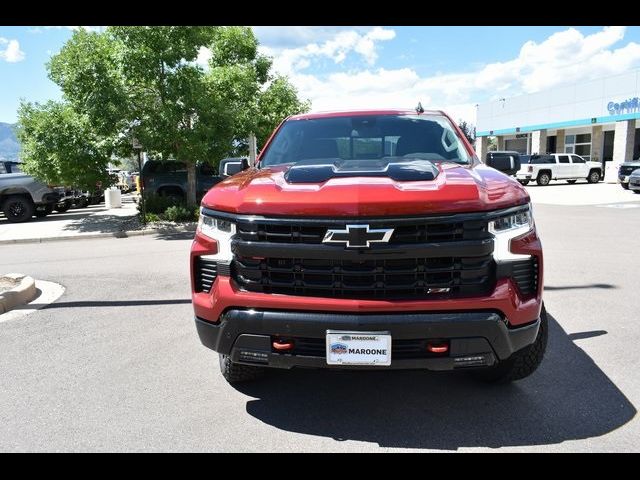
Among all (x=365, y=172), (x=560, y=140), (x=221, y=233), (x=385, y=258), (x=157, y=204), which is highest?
(x=365, y=172)

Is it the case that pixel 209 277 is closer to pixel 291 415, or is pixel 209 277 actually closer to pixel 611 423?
pixel 291 415

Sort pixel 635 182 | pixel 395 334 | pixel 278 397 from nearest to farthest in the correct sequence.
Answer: pixel 395 334 → pixel 278 397 → pixel 635 182

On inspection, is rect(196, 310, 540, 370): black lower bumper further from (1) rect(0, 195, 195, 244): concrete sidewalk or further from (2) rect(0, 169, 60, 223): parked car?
(2) rect(0, 169, 60, 223): parked car

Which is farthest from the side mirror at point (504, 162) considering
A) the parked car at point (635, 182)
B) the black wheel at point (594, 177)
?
the black wheel at point (594, 177)

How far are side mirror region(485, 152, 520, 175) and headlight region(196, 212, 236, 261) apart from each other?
254 cm

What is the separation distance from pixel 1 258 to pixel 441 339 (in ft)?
32.3

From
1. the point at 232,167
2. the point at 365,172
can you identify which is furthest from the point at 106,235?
the point at 365,172

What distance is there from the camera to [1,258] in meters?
10.0

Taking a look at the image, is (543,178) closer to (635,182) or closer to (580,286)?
(635,182)

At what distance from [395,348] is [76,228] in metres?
13.4

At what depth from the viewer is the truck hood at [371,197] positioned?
9.01 feet

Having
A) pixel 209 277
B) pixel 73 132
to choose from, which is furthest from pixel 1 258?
pixel 209 277

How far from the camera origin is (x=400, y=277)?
9.30 feet

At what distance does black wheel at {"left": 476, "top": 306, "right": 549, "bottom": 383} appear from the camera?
11.1 feet
